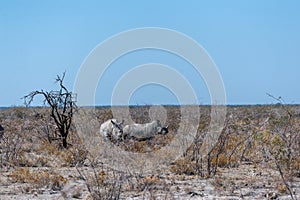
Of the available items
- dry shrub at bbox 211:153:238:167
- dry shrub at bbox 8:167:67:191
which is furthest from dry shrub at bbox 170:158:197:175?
dry shrub at bbox 8:167:67:191

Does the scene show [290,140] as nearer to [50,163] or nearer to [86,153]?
[86,153]

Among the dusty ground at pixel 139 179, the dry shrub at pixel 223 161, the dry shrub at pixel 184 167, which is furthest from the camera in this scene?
the dry shrub at pixel 223 161

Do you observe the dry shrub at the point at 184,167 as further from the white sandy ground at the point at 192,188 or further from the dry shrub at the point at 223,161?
the dry shrub at the point at 223,161

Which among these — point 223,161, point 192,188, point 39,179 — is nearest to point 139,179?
point 192,188

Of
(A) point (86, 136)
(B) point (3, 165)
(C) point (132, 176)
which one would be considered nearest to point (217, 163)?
(C) point (132, 176)

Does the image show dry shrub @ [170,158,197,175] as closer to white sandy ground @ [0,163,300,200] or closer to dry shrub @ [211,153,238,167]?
white sandy ground @ [0,163,300,200]

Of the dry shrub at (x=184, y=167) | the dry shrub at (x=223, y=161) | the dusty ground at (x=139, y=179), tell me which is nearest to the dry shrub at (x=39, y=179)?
the dusty ground at (x=139, y=179)

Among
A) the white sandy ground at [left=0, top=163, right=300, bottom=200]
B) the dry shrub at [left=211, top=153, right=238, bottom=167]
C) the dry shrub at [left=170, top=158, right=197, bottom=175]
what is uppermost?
the dry shrub at [left=211, top=153, right=238, bottom=167]

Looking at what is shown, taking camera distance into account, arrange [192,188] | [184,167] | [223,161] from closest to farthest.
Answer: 1. [192,188]
2. [184,167]
3. [223,161]

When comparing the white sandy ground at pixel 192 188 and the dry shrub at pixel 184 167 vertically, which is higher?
the dry shrub at pixel 184 167

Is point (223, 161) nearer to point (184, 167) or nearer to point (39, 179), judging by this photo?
point (184, 167)

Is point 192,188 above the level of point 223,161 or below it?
below

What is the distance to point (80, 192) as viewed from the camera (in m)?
7.20

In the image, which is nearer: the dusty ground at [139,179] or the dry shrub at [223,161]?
the dusty ground at [139,179]
